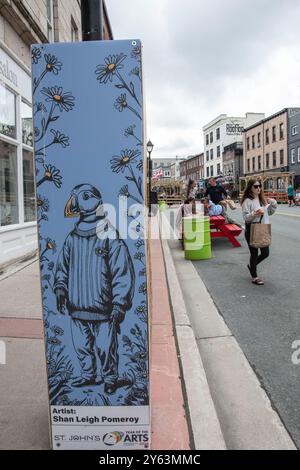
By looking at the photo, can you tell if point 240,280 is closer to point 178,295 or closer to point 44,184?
point 178,295

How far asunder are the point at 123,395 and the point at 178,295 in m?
4.02

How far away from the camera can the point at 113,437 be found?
230 cm

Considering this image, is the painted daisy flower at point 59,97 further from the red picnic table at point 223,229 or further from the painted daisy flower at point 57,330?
the red picnic table at point 223,229

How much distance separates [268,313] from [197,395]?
8.28 ft

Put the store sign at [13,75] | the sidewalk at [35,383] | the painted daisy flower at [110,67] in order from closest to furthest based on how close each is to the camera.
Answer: the painted daisy flower at [110,67], the sidewalk at [35,383], the store sign at [13,75]

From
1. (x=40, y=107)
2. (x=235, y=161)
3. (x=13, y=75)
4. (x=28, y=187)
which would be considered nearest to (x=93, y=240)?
(x=40, y=107)

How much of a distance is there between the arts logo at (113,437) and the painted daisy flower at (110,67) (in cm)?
190

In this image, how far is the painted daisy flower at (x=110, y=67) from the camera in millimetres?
2068

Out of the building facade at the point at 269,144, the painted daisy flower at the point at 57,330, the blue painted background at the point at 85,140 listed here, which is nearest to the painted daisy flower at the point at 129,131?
the blue painted background at the point at 85,140

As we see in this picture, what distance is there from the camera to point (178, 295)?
20.5ft

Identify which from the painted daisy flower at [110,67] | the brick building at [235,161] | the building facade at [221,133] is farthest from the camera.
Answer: the building facade at [221,133]

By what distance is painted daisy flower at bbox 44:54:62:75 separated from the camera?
2090 mm

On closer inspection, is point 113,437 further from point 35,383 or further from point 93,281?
point 35,383

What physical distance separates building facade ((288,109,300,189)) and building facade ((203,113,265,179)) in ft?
70.7
